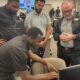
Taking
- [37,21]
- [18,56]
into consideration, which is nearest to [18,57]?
[18,56]

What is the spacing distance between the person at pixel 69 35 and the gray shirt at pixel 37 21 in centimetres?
63

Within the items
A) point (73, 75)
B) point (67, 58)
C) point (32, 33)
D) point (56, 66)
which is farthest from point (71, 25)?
point (73, 75)

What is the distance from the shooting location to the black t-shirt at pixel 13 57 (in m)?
1.95

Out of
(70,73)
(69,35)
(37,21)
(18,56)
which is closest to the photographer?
(70,73)

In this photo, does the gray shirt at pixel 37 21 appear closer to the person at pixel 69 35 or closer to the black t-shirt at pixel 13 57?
the person at pixel 69 35

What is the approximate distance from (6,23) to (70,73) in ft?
5.39

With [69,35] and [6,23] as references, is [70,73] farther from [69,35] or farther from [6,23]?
[6,23]

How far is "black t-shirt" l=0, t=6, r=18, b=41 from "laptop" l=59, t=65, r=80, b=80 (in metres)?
1.57

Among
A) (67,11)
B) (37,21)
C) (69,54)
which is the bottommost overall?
(69,54)

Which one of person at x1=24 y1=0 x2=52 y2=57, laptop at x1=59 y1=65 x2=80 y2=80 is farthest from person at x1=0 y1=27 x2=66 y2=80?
person at x1=24 y1=0 x2=52 y2=57

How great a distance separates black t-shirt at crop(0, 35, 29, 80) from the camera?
6.41 feet

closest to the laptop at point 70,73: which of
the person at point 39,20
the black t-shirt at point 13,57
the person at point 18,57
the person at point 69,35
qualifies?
the person at point 18,57

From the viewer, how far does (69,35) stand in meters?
2.76

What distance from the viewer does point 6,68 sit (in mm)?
2135
